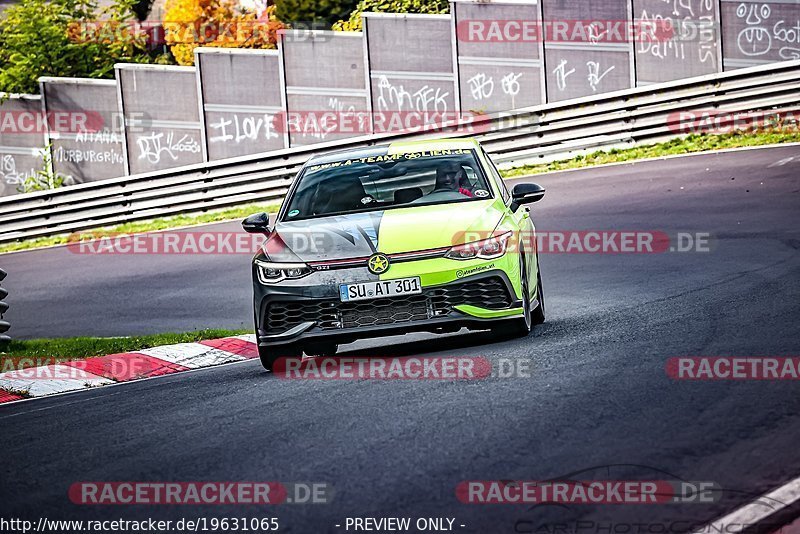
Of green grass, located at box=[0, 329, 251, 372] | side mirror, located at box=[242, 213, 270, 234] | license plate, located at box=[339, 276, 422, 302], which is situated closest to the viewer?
license plate, located at box=[339, 276, 422, 302]

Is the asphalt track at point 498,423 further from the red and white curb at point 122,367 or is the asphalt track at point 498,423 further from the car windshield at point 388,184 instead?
the car windshield at point 388,184

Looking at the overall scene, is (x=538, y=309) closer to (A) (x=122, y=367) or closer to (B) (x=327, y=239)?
(B) (x=327, y=239)

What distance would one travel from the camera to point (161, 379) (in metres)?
10.4

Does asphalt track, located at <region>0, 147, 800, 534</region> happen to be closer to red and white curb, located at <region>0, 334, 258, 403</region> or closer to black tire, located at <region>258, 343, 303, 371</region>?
black tire, located at <region>258, 343, 303, 371</region>

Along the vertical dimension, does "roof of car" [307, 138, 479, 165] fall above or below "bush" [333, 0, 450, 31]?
below

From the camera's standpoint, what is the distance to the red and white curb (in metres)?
10.6

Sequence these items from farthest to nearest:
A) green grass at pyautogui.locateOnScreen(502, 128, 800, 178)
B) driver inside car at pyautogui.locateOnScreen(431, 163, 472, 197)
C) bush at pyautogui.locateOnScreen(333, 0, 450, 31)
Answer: bush at pyautogui.locateOnScreen(333, 0, 450, 31) < green grass at pyautogui.locateOnScreen(502, 128, 800, 178) < driver inside car at pyautogui.locateOnScreen(431, 163, 472, 197)

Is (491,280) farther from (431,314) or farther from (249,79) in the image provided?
(249,79)

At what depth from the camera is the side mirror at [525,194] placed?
1018 centimetres

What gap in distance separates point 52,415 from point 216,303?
6904mm

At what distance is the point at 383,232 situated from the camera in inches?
Result: 364

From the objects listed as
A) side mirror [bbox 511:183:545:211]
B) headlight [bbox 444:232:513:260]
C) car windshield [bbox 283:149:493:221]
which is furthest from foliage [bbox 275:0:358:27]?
headlight [bbox 444:232:513:260]

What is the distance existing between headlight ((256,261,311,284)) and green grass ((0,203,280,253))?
15.3m

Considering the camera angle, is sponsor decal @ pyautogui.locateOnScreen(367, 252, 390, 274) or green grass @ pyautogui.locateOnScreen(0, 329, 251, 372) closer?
sponsor decal @ pyautogui.locateOnScreen(367, 252, 390, 274)
